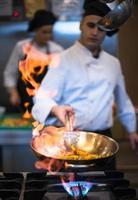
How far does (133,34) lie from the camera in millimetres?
2262

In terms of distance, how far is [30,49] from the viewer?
84.7 inches

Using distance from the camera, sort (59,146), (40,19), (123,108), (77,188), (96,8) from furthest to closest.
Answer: (40,19), (123,108), (96,8), (59,146), (77,188)

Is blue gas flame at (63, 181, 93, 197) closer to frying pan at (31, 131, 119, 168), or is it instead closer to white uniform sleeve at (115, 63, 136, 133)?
frying pan at (31, 131, 119, 168)

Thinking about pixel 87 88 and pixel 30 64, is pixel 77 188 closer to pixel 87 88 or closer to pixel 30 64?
pixel 87 88

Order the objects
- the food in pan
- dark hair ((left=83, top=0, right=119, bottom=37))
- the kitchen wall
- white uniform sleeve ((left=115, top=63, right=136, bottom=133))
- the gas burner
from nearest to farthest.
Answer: the gas burner, the food in pan, dark hair ((left=83, top=0, right=119, bottom=37)), white uniform sleeve ((left=115, top=63, right=136, bottom=133)), the kitchen wall

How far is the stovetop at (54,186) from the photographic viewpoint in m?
0.97

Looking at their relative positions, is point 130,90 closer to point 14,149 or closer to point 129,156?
point 129,156

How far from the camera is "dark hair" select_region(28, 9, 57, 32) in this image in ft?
6.93

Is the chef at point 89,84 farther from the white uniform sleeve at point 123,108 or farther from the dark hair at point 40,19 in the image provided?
the dark hair at point 40,19

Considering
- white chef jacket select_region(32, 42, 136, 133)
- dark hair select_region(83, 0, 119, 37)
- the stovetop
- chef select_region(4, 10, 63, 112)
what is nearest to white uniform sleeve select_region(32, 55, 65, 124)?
white chef jacket select_region(32, 42, 136, 133)

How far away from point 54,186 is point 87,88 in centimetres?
79

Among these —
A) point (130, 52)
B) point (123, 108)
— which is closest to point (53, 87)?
point (123, 108)

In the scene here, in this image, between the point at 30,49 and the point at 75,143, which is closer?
the point at 75,143

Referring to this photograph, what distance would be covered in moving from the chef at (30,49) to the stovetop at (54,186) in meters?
1.06
